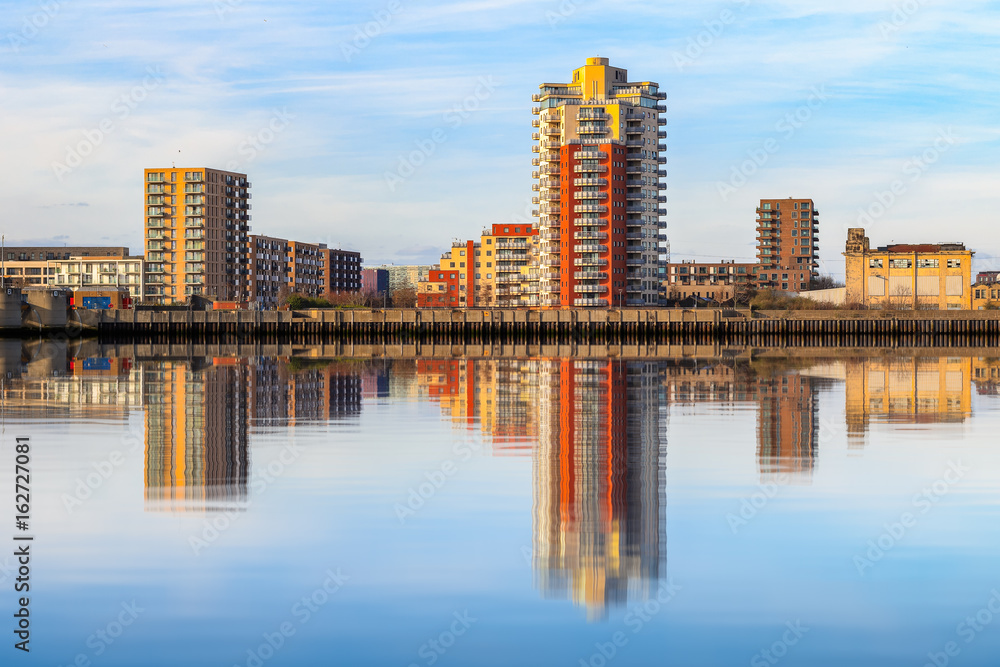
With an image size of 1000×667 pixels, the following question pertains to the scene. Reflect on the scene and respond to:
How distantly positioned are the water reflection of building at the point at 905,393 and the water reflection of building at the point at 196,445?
44.6ft

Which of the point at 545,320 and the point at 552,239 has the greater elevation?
the point at 552,239

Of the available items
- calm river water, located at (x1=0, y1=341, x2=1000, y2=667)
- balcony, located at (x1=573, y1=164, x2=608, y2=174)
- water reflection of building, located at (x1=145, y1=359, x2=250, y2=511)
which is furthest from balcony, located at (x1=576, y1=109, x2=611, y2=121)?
calm river water, located at (x1=0, y1=341, x2=1000, y2=667)

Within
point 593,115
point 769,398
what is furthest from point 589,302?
point 769,398

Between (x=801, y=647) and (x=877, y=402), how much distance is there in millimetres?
29136

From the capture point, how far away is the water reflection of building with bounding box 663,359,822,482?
22750 mm

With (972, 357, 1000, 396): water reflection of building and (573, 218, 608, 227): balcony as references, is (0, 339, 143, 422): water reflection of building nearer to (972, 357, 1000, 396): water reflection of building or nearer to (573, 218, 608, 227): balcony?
(972, 357, 1000, 396): water reflection of building

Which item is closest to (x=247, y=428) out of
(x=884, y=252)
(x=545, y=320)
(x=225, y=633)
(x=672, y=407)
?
(x=672, y=407)

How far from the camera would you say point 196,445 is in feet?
80.9

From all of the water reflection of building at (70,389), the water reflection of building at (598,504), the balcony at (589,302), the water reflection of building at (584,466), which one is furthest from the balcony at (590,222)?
the water reflection of building at (598,504)

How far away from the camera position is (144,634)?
1094 cm

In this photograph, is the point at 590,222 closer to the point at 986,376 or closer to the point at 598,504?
the point at 986,376

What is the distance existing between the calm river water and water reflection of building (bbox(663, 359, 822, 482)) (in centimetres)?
24

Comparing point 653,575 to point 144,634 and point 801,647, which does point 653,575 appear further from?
point 144,634

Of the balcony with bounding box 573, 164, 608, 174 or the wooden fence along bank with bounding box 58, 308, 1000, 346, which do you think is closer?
the wooden fence along bank with bounding box 58, 308, 1000, 346
